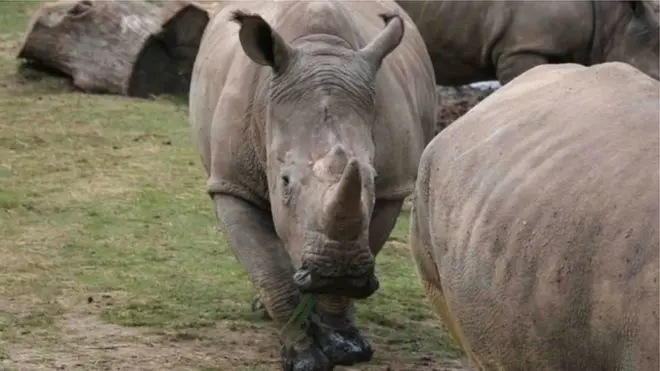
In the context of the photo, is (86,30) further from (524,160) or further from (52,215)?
(524,160)

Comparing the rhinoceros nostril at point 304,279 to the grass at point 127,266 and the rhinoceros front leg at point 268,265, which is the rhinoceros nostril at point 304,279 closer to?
the rhinoceros front leg at point 268,265

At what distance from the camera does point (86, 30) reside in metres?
10.8

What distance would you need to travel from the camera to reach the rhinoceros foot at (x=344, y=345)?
5.38 metres

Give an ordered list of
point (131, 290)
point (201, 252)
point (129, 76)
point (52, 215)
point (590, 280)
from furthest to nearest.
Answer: point (129, 76) → point (52, 215) → point (201, 252) → point (131, 290) → point (590, 280)

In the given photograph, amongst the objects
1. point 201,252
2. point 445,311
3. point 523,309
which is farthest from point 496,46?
point 523,309

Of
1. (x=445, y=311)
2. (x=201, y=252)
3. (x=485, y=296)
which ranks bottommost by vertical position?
(x=201, y=252)

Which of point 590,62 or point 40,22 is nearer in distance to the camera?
point 590,62

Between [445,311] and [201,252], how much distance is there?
3884mm

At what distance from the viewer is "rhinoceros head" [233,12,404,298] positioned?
444 centimetres

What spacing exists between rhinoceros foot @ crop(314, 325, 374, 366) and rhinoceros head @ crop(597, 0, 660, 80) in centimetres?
425

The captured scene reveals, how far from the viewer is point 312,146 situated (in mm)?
4695

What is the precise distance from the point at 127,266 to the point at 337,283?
2.54 meters

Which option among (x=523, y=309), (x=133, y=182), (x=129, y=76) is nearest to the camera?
(x=523, y=309)

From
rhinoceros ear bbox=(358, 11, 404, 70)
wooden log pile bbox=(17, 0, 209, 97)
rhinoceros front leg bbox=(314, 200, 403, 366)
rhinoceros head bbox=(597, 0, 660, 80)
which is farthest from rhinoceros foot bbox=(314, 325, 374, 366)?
wooden log pile bbox=(17, 0, 209, 97)
